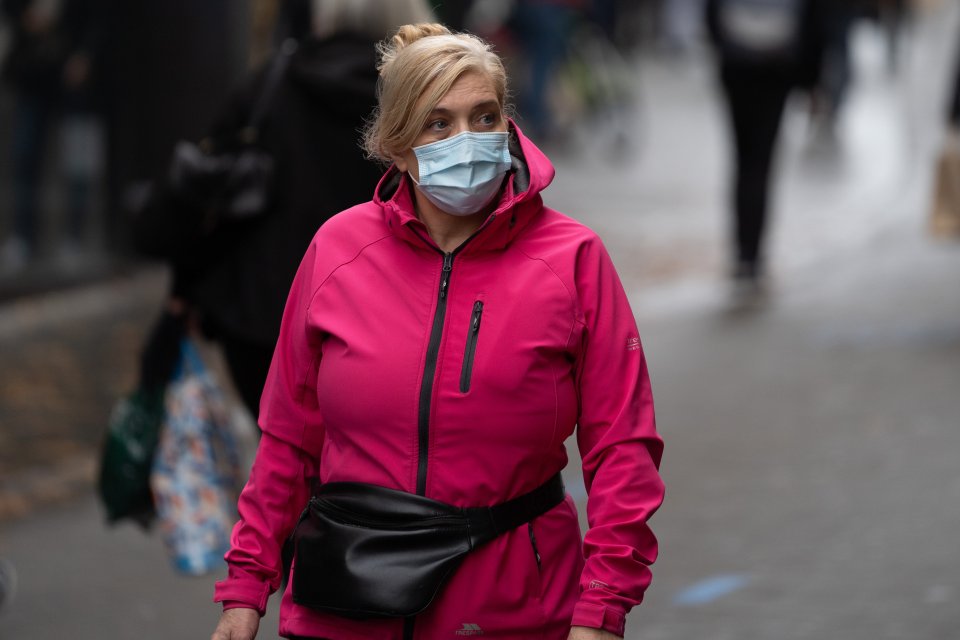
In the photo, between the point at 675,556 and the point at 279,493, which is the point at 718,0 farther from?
the point at 279,493

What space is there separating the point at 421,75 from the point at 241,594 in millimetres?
913

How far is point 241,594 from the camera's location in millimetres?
2801

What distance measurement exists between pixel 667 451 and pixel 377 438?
3952mm

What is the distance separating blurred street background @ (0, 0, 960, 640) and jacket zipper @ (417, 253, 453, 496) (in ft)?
6.97

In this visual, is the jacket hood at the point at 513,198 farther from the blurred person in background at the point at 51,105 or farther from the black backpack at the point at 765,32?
the blurred person in background at the point at 51,105

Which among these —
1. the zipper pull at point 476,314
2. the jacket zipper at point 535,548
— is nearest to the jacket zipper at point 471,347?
the zipper pull at point 476,314

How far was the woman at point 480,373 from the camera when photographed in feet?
8.75

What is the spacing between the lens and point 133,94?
10.9 meters

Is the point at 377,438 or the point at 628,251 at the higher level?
the point at 377,438

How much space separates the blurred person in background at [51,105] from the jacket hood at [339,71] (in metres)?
6.42

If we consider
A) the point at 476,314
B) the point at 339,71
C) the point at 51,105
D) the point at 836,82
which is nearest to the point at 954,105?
the point at 339,71

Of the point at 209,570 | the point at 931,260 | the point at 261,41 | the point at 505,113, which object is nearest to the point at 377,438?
the point at 505,113

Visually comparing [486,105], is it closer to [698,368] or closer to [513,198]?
[513,198]

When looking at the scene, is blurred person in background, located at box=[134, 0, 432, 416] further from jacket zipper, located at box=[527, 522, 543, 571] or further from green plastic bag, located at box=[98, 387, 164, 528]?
jacket zipper, located at box=[527, 522, 543, 571]
